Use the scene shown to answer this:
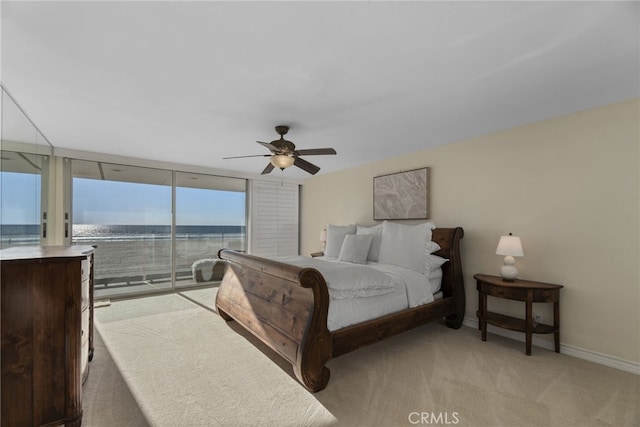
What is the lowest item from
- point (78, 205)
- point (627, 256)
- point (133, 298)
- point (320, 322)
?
point (133, 298)

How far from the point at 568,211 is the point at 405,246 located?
5.32 ft

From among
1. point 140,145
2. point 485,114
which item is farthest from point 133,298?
point 485,114

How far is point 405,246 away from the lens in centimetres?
350

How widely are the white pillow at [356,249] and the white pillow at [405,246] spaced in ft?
0.67

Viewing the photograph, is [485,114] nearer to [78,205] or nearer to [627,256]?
[627,256]

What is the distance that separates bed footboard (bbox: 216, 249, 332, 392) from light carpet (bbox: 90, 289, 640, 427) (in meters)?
0.20

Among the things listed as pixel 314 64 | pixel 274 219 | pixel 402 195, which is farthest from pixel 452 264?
pixel 274 219

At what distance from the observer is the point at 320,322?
218cm

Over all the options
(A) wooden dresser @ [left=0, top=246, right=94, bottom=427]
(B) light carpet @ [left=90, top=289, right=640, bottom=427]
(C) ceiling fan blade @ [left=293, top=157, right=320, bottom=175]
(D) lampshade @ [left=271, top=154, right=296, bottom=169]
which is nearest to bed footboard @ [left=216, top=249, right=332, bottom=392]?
(B) light carpet @ [left=90, top=289, right=640, bottom=427]

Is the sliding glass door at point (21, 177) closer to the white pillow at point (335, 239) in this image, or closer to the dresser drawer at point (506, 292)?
the white pillow at point (335, 239)

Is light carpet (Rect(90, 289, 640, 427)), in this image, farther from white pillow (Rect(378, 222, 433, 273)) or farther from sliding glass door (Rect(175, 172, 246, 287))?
sliding glass door (Rect(175, 172, 246, 287))

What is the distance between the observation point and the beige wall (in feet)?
8.16

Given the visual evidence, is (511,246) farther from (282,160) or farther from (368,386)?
(282,160)

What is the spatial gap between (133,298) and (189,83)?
398 centimetres
